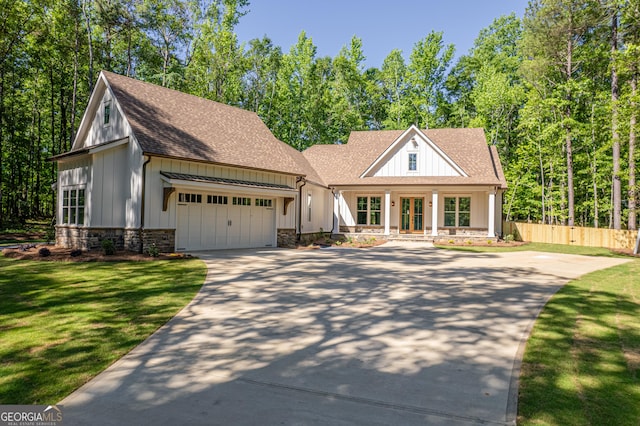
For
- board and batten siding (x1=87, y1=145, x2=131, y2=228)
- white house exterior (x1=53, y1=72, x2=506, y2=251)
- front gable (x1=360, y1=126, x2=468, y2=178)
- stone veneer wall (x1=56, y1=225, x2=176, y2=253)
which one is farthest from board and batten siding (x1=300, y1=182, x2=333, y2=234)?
board and batten siding (x1=87, y1=145, x2=131, y2=228)

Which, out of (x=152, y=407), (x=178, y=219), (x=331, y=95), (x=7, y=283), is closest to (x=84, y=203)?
(x=178, y=219)

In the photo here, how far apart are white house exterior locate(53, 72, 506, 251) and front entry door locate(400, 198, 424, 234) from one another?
6 cm

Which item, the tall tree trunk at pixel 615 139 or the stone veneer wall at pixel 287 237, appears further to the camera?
the tall tree trunk at pixel 615 139

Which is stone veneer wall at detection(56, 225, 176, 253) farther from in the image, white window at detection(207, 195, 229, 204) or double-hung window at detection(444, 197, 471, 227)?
double-hung window at detection(444, 197, 471, 227)

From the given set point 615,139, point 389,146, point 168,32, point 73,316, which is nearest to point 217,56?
point 168,32

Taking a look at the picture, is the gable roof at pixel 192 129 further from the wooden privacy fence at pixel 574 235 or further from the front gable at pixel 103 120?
the wooden privacy fence at pixel 574 235

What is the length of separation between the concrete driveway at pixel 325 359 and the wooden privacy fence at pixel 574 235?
51.0 feet

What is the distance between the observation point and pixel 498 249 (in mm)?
19188

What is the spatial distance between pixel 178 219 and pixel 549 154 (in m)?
26.5

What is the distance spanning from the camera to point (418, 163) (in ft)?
78.3

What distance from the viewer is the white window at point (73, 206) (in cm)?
1480

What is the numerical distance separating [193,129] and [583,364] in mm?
15752

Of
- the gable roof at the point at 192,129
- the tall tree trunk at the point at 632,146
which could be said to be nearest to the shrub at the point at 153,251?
the gable roof at the point at 192,129

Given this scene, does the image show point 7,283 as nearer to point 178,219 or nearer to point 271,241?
point 178,219
